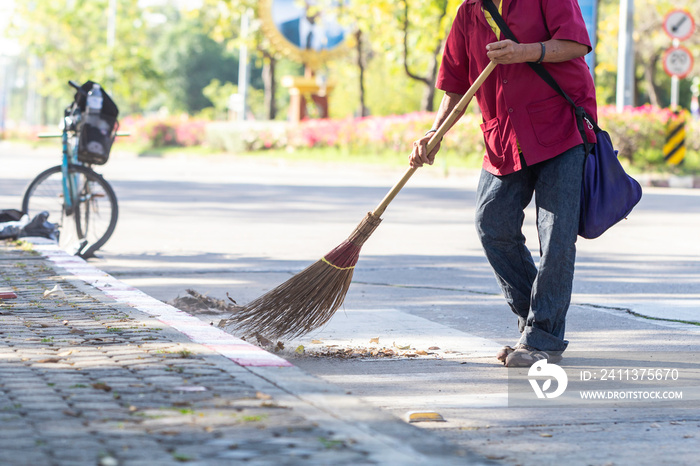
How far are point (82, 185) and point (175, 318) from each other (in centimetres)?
377

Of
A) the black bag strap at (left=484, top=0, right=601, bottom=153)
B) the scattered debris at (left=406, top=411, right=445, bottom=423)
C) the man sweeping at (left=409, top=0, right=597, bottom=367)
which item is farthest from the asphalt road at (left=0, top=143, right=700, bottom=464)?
the black bag strap at (left=484, top=0, right=601, bottom=153)

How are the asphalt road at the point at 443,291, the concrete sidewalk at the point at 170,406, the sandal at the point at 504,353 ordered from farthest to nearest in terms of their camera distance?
the sandal at the point at 504,353 → the asphalt road at the point at 443,291 → the concrete sidewalk at the point at 170,406

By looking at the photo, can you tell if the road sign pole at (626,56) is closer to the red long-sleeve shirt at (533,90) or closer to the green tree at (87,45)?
the red long-sleeve shirt at (533,90)

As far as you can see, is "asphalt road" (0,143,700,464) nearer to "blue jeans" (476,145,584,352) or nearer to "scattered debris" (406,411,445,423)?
"scattered debris" (406,411,445,423)

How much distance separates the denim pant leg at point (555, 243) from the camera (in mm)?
4234

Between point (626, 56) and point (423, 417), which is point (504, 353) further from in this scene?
point (626, 56)

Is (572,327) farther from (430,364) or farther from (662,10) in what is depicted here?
(662,10)

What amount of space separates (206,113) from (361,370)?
5848 centimetres

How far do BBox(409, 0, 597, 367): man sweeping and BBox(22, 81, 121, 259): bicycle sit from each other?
4.25 metres

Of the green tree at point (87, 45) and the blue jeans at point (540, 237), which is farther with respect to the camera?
the green tree at point (87, 45)

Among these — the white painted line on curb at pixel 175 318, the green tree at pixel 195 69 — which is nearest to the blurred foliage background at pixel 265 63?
the green tree at pixel 195 69

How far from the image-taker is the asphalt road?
3.39m

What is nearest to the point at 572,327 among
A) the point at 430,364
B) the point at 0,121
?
the point at 430,364

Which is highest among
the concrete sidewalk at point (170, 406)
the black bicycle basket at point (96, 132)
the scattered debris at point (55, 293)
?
the black bicycle basket at point (96, 132)
